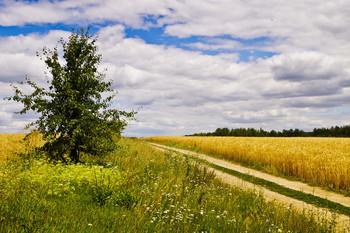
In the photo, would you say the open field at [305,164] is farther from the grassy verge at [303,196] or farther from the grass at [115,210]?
the grass at [115,210]

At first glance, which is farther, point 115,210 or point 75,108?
point 75,108

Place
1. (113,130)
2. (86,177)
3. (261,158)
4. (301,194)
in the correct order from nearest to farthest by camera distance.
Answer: (86,177), (301,194), (113,130), (261,158)

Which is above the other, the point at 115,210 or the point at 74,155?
the point at 74,155

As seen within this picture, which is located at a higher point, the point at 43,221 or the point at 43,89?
the point at 43,89

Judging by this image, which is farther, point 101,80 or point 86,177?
point 101,80

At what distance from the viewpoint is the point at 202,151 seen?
3102 centimetres

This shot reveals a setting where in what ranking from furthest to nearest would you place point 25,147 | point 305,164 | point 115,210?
point 305,164
point 25,147
point 115,210

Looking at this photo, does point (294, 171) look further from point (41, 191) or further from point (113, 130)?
point (41, 191)

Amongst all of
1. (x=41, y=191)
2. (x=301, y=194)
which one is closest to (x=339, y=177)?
(x=301, y=194)

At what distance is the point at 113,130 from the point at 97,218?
8.54 meters

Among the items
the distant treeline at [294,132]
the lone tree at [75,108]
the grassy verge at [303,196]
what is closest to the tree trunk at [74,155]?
the lone tree at [75,108]

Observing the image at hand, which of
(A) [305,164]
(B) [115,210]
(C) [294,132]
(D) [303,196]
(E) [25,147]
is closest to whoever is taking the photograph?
(B) [115,210]

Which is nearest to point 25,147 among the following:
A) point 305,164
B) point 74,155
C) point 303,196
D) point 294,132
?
point 74,155

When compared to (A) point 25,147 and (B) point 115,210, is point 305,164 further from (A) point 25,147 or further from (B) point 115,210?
(A) point 25,147
